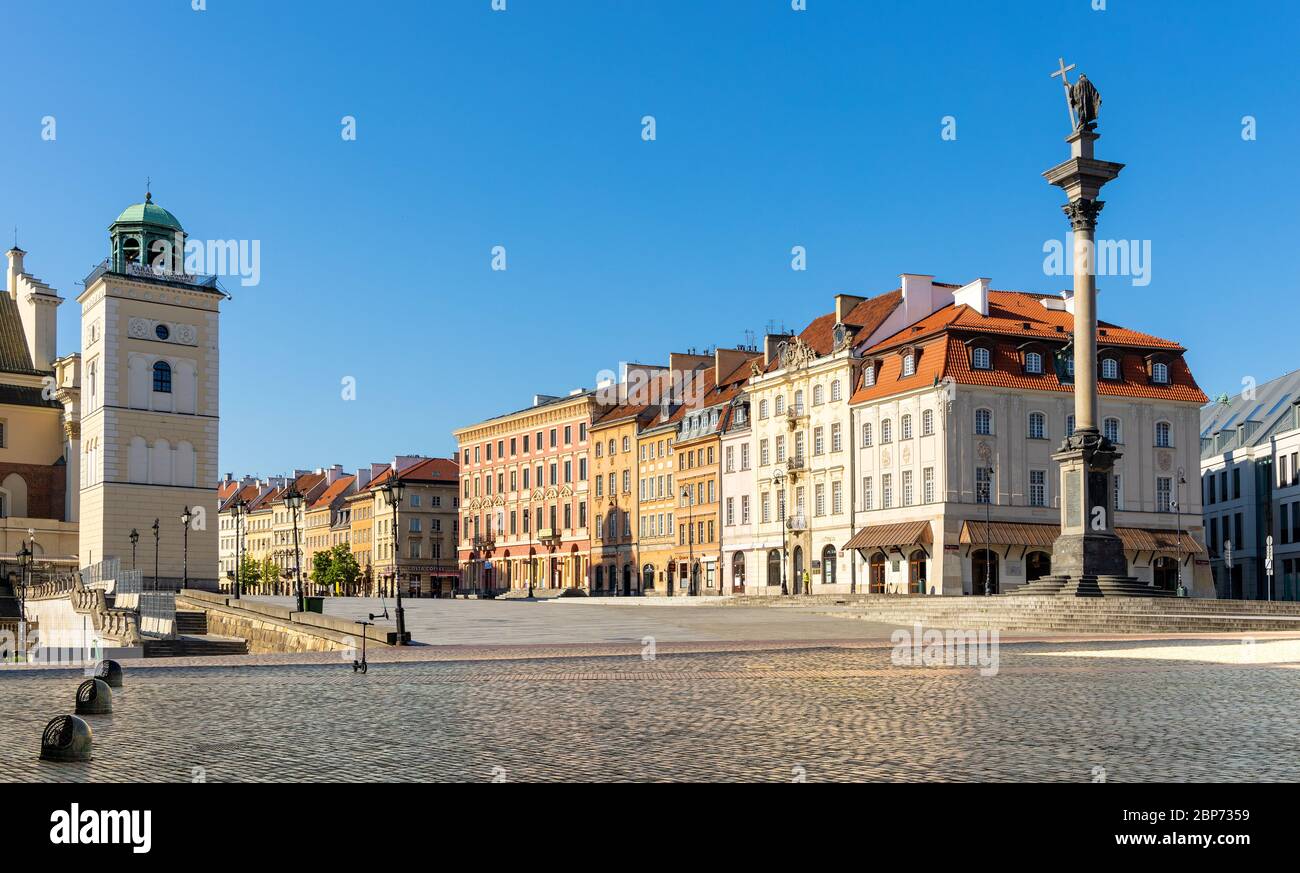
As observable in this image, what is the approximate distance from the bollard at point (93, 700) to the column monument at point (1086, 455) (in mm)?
34551

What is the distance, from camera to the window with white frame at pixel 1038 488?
229ft

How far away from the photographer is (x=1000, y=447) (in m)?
68.9

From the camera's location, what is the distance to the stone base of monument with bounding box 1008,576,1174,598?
44125mm

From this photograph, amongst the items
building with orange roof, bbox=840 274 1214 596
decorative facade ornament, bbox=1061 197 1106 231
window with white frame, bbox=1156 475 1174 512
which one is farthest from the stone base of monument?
window with white frame, bbox=1156 475 1174 512

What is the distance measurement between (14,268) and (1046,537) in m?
72.2

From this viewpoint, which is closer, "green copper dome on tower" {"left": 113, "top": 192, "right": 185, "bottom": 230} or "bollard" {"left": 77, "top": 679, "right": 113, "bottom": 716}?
"bollard" {"left": 77, "top": 679, "right": 113, "bottom": 716}

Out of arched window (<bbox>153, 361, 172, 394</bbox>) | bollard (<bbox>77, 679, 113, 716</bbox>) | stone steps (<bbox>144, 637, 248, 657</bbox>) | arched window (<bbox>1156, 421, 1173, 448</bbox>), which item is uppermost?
arched window (<bbox>153, 361, 172, 394</bbox>)

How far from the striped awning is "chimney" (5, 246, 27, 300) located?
6067 cm

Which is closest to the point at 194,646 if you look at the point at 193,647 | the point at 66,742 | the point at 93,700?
the point at 193,647

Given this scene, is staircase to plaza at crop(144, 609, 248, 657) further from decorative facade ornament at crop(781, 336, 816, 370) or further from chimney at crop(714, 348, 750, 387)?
chimney at crop(714, 348, 750, 387)

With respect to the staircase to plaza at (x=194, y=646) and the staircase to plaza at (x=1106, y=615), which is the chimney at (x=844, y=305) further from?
the staircase to plaza at (x=194, y=646)

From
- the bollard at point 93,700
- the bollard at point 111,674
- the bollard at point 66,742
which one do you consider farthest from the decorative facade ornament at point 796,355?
the bollard at point 66,742

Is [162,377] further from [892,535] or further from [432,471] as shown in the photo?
[432,471]

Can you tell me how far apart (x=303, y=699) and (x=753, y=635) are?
892 inches
